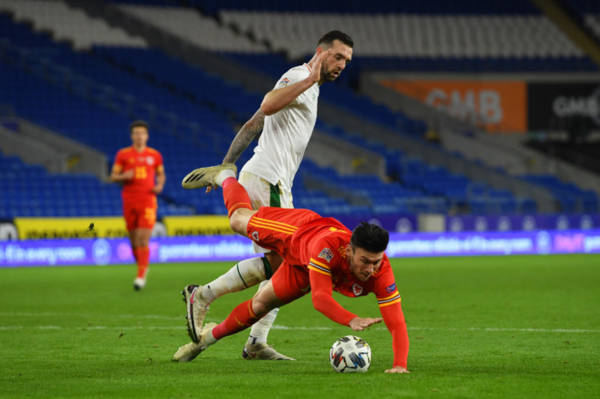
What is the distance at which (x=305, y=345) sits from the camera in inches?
307

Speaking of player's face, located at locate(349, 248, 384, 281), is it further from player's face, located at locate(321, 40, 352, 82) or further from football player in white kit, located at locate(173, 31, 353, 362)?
player's face, located at locate(321, 40, 352, 82)

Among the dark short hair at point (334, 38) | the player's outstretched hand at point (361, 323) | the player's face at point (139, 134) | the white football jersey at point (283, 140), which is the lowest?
the player's outstretched hand at point (361, 323)

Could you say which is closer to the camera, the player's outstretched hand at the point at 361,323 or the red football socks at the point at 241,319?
the player's outstretched hand at the point at 361,323

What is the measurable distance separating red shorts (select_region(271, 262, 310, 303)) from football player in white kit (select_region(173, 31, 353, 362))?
528 mm

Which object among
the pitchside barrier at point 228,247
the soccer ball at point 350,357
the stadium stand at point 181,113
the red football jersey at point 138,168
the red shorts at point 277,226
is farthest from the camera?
the stadium stand at point 181,113

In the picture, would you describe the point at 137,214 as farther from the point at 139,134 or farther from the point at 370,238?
the point at 370,238

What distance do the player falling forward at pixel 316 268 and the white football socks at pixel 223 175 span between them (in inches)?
5.8

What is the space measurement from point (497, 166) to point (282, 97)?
27.2 meters

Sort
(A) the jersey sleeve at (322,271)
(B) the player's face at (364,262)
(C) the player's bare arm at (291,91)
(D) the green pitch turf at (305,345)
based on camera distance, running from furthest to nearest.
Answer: (C) the player's bare arm at (291,91), (A) the jersey sleeve at (322,271), (B) the player's face at (364,262), (D) the green pitch turf at (305,345)

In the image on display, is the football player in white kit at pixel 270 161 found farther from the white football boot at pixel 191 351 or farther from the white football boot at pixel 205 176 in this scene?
the white football boot at pixel 205 176

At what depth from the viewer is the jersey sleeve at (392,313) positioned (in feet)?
19.4

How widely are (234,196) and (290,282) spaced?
97cm

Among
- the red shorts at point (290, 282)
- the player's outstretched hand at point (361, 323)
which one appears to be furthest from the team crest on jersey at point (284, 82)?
the player's outstretched hand at point (361, 323)

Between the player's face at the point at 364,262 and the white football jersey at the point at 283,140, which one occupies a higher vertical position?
the white football jersey at the point at 283,140
